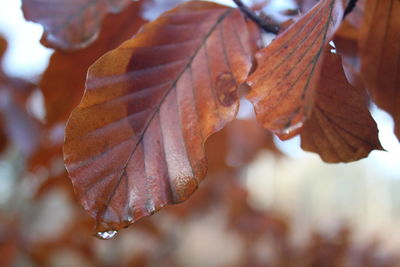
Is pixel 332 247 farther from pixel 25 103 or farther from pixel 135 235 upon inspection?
pixel 25 103

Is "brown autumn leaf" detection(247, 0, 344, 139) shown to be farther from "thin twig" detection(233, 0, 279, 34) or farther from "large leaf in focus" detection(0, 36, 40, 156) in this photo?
"large leaf in focus" detection(0, 36, 40, 156)

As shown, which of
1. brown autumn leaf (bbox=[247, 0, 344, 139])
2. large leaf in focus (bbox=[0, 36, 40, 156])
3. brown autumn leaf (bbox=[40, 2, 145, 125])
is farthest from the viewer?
large leaf in focus (bbox=[0, 36, 40, 156])

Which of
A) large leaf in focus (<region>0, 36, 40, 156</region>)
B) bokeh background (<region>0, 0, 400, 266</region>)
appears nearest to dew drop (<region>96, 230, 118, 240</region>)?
bokeh background (<region>0, 0, 400, 266</region>)

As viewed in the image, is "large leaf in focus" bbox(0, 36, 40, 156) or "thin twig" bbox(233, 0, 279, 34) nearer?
"thin twig" bbox(233, 0, 279, 34)

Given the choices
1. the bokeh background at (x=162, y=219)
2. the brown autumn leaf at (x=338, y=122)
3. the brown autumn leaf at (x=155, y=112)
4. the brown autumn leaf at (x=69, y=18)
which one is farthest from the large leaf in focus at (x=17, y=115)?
the brown autumn leaf at (x=338, y=122)

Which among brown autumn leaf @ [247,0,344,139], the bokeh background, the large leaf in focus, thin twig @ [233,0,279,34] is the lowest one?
the bokeh background

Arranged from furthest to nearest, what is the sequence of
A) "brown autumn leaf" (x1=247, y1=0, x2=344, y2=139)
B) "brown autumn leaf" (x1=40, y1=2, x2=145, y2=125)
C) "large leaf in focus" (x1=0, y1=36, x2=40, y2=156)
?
"large leaf in focus" (x1=0, y1=36, x2=40, y2=156) → "brown autumn leaf" (x1=40, y1=2, x2=145, y2=125) → "brown autumn leaf" (x1=247, y1=0, x2=344, y2=139)

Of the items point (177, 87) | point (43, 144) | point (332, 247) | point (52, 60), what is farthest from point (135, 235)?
point (177, 87)

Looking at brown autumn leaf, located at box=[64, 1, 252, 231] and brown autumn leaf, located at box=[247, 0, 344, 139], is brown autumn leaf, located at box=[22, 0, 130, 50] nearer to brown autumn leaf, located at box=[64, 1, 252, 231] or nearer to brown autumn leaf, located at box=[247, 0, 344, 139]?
brown autumn leaf, located at box=[64, 1, 252, 231]

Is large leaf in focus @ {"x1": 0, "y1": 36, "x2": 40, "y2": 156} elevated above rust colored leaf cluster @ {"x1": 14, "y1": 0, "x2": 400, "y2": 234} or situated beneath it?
situated beneath
